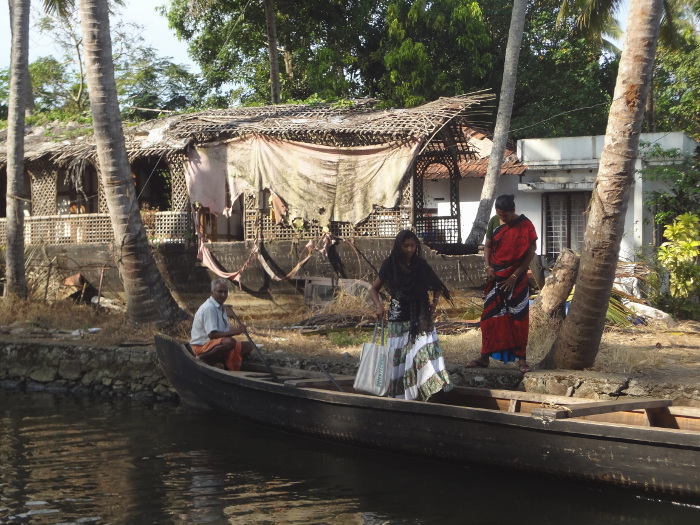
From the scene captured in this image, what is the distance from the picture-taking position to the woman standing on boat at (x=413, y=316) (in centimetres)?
733

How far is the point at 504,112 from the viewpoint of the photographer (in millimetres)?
15414

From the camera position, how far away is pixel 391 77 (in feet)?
69.5

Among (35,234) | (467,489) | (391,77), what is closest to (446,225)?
(391,77)

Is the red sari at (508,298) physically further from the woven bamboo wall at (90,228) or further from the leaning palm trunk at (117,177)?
the woven bamboo wall at (90,228)

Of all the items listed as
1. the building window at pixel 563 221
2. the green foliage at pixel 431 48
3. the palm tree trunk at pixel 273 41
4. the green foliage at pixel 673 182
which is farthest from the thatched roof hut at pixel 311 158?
the green foliage at pixel 431 48

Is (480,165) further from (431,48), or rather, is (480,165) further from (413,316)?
(413,316)

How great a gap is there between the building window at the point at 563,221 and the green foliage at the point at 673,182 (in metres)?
2.60

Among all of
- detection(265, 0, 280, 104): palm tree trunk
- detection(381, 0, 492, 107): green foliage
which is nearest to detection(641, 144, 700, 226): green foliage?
detection(381, 0, 492, 107): green foliage

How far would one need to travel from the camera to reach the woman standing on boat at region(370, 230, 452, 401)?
7.33 m

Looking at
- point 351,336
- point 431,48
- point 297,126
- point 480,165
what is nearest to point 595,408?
point 351,336

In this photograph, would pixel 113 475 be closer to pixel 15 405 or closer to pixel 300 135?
pixel 15 405

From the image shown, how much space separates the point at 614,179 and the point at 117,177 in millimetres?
7204

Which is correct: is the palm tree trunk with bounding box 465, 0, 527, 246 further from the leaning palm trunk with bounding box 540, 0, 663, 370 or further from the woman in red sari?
the leaning palm trunk with bounding box 540, 0, 663, 370

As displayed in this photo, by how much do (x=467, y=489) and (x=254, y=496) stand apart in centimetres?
173
